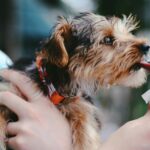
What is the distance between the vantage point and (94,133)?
4074 millimetres

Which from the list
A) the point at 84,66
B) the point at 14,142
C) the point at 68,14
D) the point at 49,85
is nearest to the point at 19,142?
the point at 14,142

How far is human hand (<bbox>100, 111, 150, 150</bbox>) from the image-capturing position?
340cm

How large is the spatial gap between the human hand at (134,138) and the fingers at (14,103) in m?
0.63

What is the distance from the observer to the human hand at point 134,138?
134 inches

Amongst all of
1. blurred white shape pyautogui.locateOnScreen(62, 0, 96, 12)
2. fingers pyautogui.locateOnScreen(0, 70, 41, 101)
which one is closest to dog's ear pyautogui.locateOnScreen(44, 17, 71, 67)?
fingers pyautogui.locateOnScreen(0, 70, 41, 101)

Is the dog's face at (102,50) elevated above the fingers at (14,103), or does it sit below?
above

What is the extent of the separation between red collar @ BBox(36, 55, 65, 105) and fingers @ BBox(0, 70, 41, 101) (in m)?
0.07

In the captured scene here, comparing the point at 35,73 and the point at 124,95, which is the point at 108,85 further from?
the point at 124,95

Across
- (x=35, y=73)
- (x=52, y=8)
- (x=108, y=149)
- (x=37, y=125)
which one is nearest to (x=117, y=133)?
(x=108, y=149)

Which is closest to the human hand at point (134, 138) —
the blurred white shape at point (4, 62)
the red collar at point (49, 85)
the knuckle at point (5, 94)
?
the red collar at point (49, 85)

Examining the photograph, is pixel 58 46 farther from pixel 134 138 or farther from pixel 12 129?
pixel 134 138

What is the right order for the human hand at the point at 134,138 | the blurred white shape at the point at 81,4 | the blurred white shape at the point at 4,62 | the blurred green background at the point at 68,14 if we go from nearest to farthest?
the human hand at the point at 134,138 < the blurred white shape at the point at 4,62 < the blurred green background at the point at 68,14 < the blurred white shape at the point at 81,4

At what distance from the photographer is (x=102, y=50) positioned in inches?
162

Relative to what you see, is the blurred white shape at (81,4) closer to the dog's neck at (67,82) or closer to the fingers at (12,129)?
the dog's neck at (67,82)
